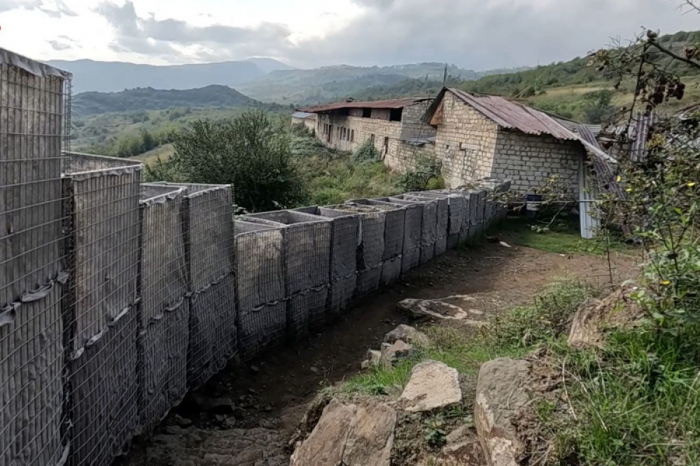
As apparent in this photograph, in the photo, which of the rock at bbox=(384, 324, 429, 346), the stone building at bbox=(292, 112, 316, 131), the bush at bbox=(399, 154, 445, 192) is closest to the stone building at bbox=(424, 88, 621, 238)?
the bush at bbox=(399, 154, 445, 192)

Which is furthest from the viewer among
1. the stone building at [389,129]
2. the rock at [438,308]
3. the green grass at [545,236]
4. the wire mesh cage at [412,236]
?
the stone building at [389,129]

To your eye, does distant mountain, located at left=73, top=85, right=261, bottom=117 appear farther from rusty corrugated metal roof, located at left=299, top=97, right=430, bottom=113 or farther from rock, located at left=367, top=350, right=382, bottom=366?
rock, located at left=367, top=350, right=382, bottom=366

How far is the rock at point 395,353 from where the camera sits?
15.9ft

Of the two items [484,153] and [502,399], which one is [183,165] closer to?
[484,153]

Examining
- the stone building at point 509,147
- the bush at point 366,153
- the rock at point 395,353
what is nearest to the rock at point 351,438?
the rock at point 395,353

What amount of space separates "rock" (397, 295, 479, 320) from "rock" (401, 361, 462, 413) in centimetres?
405

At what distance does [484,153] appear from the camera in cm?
1755

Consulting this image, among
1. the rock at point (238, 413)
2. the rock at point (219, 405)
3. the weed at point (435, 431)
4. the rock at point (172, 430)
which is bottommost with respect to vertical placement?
the rock at point (238, 413)

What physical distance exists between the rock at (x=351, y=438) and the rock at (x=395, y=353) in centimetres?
145

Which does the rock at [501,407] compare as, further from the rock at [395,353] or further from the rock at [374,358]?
the rock at [374,358]

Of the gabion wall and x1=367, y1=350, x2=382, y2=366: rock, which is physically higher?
the gabion wall

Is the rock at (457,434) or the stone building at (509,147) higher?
the stone building at (509,147)

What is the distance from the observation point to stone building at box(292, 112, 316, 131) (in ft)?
136

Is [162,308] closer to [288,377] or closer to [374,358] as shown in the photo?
[288,377]
